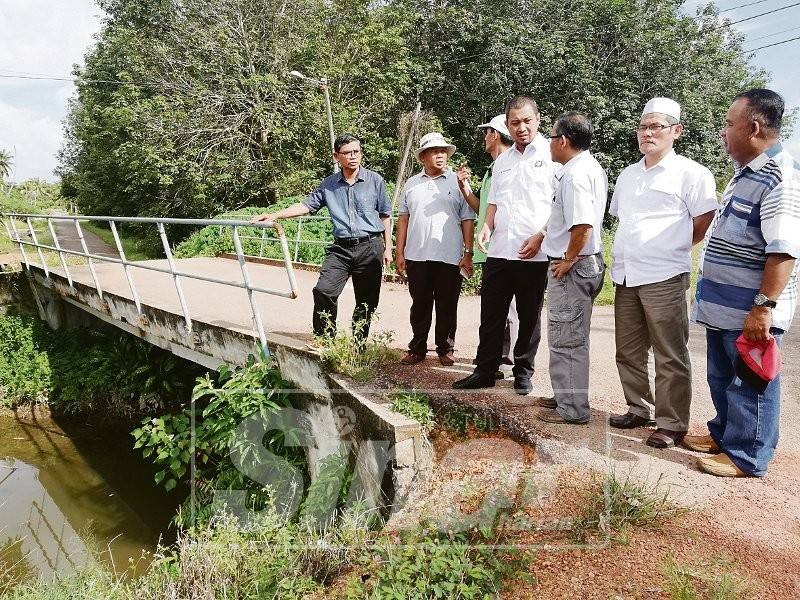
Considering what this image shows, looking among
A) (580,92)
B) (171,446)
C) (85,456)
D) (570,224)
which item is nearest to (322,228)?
(85,456)

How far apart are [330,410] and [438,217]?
165 centimetres

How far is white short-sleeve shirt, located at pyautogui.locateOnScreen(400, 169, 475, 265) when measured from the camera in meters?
4.39

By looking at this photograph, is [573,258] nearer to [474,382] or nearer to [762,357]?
[762,357]

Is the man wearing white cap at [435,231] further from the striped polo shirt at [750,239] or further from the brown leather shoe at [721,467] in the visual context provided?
the brown leather shoe at [721,467]

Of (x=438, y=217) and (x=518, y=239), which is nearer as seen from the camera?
(x=518, y=239)

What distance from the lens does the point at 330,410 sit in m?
4.23

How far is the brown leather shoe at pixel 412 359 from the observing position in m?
4.71

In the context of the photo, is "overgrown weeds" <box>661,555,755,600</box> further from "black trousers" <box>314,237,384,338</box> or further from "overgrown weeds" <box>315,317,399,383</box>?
"black trousers" <box>314,237,384,338</box>

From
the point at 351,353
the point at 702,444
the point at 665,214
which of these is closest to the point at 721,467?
the point at 702,444

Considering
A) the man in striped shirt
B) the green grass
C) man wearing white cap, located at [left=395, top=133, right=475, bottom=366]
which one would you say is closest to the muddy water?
man wearing white cap, located at [left=395, top=133, right=475, bottom=366]

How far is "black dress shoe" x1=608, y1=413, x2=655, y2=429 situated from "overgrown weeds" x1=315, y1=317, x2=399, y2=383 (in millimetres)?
1686

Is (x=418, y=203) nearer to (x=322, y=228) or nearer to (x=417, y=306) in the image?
(x=417, y=306)

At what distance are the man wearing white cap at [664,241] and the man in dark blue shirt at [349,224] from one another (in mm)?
1854

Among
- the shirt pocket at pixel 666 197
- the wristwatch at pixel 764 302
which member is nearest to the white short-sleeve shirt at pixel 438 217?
the shirt pocket at pixel 666 197
